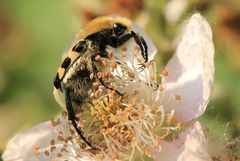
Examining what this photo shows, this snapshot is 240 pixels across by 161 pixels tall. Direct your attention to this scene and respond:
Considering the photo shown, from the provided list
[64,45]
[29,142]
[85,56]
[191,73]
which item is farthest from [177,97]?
[64,45]

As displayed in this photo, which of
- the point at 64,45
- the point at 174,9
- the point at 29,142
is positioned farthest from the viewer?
the point at 64,45

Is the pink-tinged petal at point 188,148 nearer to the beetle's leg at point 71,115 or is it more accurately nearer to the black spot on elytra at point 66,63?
the beetle's leg at point 71,115

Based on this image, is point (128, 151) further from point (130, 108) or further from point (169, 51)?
point (169, 51)

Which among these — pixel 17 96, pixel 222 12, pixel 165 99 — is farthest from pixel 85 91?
pixel 17 96

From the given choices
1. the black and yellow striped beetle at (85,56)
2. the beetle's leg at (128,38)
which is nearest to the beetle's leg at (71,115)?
the black and yellow striped beetle at (85,56)

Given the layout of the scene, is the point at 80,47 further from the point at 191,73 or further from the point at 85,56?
the point at 191,73

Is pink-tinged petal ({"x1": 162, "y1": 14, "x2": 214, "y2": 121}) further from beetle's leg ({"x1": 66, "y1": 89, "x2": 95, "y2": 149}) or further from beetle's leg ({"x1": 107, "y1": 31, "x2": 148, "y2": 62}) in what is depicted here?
beetle's leg ({"x1": 66, "y1": 89, "x2": 95, "y2": 149})

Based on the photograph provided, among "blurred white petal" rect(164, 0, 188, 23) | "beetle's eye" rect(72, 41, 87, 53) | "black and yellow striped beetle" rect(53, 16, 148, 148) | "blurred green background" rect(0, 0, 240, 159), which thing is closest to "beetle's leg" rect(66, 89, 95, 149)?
"black and yellow striped beetle" rect(53, 16, 148, 148)
